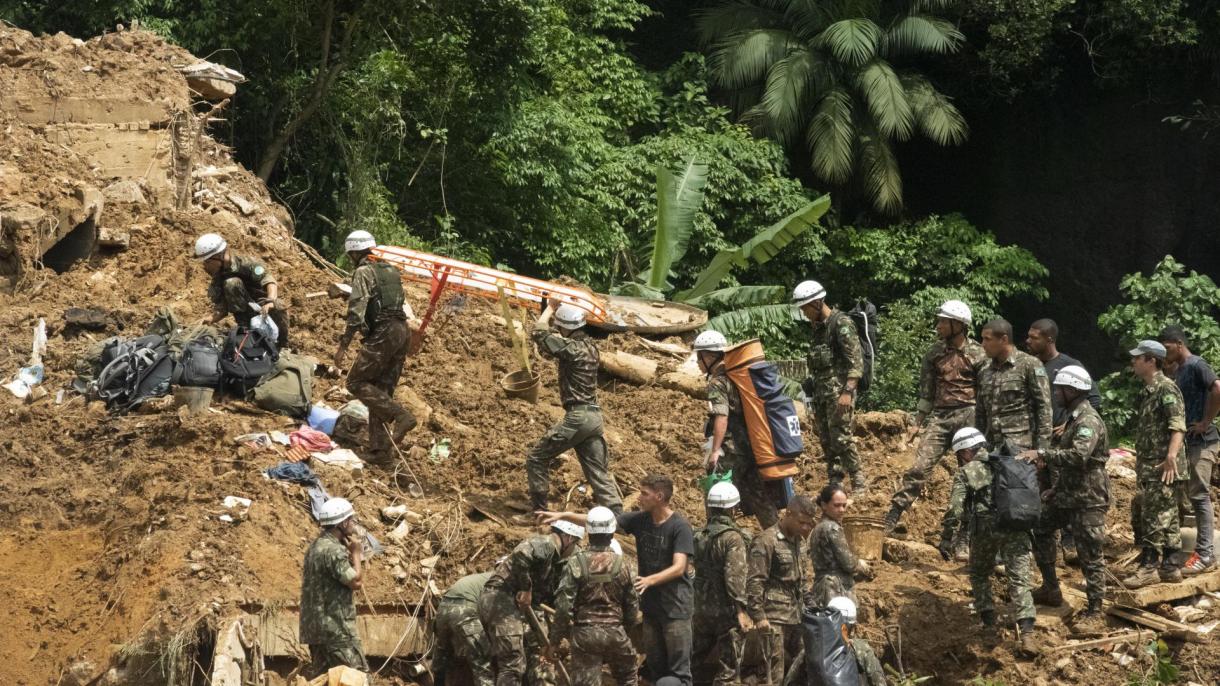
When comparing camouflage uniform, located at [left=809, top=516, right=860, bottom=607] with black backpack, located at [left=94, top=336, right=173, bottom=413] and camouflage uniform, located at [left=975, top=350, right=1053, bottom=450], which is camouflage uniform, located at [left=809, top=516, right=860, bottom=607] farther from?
black backpack, located at [left=94, top=336, right=173, bottom=413]

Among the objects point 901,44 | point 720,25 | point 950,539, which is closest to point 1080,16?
point 901,44

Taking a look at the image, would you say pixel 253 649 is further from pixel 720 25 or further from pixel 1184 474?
pixel 720 25

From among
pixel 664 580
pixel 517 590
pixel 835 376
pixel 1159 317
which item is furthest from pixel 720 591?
pixel 1159 317

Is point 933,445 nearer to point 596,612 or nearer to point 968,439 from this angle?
point 968,439

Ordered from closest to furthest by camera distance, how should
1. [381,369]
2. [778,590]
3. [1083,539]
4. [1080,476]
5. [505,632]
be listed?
[505,632] → [778,590] → [1080,476] → [1083,539] → [381,369]

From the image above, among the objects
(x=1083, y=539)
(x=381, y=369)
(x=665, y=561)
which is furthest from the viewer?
(x=381, y=369)

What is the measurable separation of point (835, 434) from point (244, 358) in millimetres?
4852

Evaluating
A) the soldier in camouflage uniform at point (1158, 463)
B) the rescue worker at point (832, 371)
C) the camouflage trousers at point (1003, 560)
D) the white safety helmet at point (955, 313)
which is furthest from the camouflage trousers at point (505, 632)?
the soldier in camouflage uniform at point (1158, 463)

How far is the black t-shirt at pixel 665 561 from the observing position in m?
10.1

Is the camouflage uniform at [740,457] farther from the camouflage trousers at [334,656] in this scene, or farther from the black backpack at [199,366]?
the black backpack at [199,366]

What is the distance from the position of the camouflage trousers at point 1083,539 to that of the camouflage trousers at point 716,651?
2.42m

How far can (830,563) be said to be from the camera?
34.1 feet

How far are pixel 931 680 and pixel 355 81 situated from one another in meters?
13.6

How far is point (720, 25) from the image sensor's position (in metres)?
27.2
